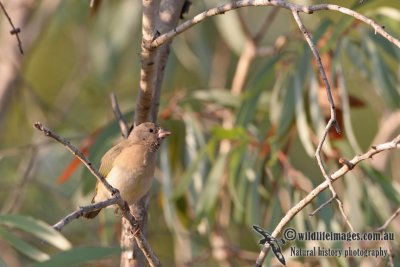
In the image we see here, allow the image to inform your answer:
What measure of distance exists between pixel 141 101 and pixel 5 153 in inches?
78.5

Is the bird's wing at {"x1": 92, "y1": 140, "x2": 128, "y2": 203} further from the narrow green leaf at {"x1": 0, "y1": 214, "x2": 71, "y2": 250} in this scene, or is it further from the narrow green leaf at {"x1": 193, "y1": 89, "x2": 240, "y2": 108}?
the narrow green leaf at {"x1": 193, "y1": 89, "x2": 240, "y2": 108}

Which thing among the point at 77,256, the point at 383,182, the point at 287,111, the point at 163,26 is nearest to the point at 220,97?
the point at 287,111

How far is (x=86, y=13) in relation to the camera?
6289 mm

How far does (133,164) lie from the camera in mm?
3480

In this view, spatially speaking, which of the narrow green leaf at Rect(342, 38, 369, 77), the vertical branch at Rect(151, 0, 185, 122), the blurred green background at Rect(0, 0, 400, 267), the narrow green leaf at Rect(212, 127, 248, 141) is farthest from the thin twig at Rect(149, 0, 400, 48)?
the narrow green leaf at Rect(342, 38, 369, 77)

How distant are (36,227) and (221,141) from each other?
5.73 ft

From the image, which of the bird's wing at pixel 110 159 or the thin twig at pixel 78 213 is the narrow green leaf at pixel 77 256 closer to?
the bird's wing at pixel 110 159

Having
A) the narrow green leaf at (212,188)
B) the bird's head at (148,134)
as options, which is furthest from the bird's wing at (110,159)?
the narrow green leaf at (212,188)

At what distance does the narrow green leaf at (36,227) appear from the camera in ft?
10.6

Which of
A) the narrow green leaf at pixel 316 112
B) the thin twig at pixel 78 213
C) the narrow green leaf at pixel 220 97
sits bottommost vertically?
the thin twig at pixel 78 213

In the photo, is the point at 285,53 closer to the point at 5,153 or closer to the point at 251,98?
the point at 251,98

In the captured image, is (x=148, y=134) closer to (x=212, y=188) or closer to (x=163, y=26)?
(x=163, y=26)

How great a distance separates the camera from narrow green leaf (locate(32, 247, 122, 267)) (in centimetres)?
322

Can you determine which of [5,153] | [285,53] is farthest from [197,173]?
[5,153]
